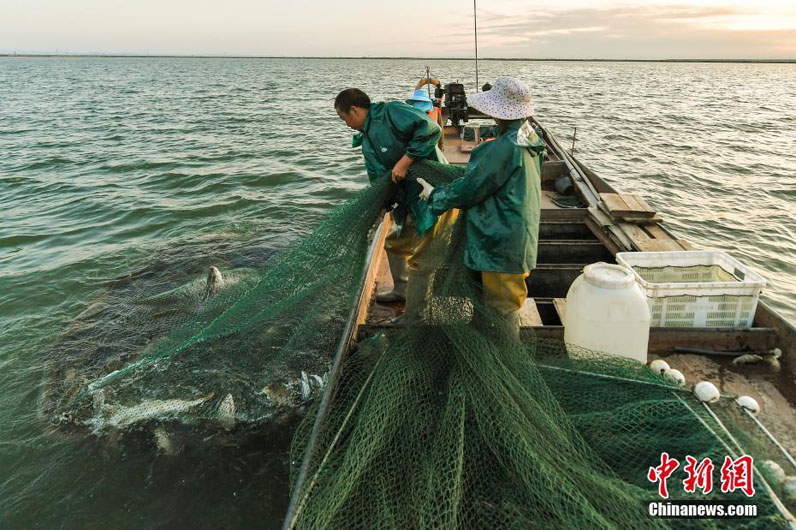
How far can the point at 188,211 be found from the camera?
12031mm

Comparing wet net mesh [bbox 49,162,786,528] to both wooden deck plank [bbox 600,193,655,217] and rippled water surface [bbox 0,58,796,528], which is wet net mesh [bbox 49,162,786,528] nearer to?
rippled water surface [bbox 0,58,796,528]

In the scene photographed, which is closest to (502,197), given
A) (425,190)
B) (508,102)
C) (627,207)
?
(508,102)

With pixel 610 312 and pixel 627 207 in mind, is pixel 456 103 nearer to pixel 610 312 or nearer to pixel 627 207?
pixel 627 207

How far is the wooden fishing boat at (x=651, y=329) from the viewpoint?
12.3ft

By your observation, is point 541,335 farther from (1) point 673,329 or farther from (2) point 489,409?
(2) point 489,409

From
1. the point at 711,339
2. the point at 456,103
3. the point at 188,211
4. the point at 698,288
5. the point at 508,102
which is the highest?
the point at 508,102

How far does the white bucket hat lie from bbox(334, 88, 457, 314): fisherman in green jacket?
0.91m

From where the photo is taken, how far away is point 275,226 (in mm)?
11023

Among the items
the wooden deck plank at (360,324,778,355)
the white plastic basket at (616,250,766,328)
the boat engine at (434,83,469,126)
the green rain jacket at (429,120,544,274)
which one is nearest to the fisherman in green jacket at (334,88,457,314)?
the green rain jacket at (429,120,544,274)

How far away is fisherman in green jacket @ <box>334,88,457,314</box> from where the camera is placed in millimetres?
4117

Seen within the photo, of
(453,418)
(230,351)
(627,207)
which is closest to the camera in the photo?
(453,418)

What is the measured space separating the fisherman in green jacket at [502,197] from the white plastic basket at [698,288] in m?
1.16

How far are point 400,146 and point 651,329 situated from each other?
2.68 meters

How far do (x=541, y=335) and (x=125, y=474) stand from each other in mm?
3878
